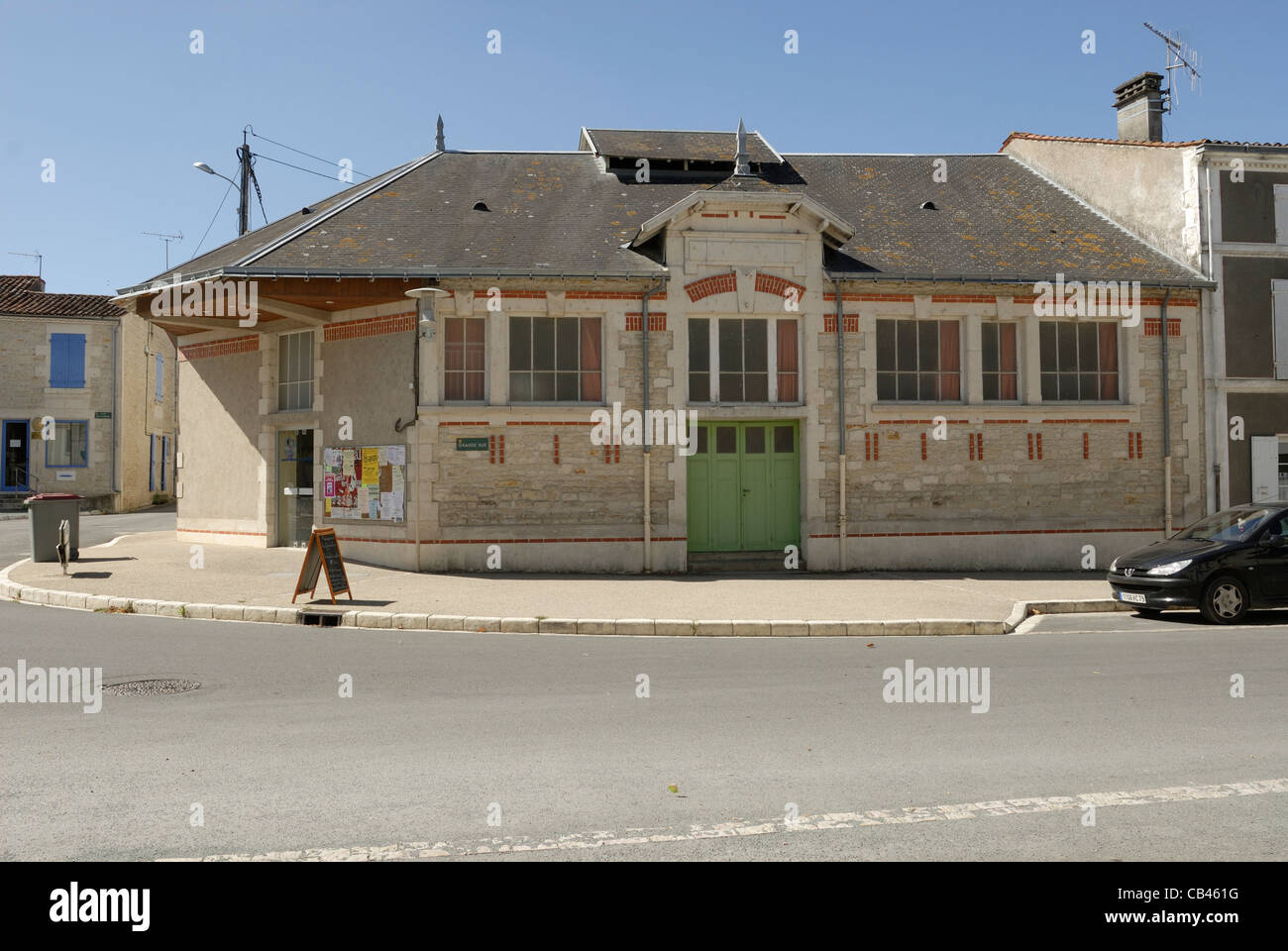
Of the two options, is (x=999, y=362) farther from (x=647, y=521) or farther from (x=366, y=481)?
(x=366, y=481)

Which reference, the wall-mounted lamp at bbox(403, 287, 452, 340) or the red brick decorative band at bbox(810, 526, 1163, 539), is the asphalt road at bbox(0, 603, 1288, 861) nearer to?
the red brick decorative band at bbox(810, 526, 1163, 539)

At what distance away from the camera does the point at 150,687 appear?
720cm

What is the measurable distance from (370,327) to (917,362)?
29.2 feet

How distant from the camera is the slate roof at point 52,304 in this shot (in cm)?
3119

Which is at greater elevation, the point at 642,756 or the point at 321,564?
the point at 321,564

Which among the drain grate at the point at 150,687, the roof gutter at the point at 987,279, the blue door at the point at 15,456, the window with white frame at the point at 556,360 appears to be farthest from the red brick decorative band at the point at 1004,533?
the blue door at the point at 15,456

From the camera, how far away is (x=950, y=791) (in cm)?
473

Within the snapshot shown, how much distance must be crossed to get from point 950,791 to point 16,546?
1916cm

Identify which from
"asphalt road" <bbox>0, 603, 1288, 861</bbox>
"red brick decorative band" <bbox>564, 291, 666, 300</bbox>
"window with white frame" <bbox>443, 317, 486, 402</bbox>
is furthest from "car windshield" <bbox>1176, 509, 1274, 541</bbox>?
"window with white frame" <bbox>443, 317, 486, 402</bbox>

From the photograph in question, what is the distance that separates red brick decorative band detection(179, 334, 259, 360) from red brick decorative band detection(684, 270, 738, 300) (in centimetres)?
779

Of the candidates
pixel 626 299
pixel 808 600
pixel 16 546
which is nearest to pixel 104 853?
pixel 808 600

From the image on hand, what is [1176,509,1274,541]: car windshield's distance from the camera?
11594 millimetres

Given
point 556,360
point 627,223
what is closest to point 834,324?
point 627,223
